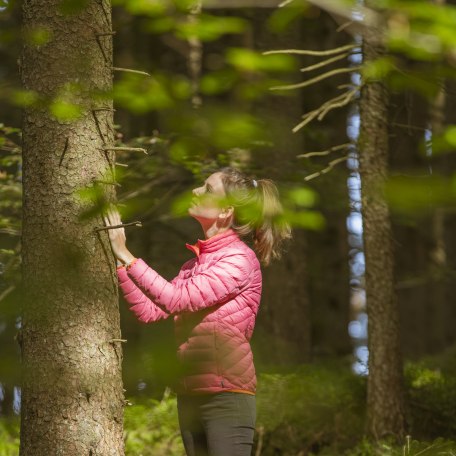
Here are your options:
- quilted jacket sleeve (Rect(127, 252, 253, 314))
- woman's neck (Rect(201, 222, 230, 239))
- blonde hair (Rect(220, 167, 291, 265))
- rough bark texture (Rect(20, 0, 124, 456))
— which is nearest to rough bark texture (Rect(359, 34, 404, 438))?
blonde hair (Rect(220, 167, 291, 265))

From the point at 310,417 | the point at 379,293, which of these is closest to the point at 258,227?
the point at 379,293

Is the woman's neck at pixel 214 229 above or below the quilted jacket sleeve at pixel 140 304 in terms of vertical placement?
above

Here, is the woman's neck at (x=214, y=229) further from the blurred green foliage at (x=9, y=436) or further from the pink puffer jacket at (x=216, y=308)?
the blurred green foliage at (x=9, y=436)

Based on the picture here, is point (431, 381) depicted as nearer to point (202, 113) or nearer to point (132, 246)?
point (132, 246)

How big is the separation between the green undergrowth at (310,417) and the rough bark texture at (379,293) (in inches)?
10.7

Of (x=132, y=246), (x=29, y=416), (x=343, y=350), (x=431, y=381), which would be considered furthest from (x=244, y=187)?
(x=343, y=350)

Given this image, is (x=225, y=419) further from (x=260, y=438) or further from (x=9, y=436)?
(x=9, y=436)

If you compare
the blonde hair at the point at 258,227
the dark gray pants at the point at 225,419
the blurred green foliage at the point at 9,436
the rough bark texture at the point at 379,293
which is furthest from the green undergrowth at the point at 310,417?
the blonde hair at the point at 258,227

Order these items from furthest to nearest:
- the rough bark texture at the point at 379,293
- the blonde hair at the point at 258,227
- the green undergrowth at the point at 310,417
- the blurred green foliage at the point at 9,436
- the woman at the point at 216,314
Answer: the rough bark texture at the point at 379,293 → the green undergrowth at the point at 310,417 → the blurred green foliage at the point at 9,436 → the woman at the point at 216,314 → the blonde hair at the point at 258,227

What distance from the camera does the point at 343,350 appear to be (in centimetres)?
1772

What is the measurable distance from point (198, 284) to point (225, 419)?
0.72 metres

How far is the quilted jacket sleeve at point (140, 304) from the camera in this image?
13.5ft

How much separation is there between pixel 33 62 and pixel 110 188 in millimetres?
774

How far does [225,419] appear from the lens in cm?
422
